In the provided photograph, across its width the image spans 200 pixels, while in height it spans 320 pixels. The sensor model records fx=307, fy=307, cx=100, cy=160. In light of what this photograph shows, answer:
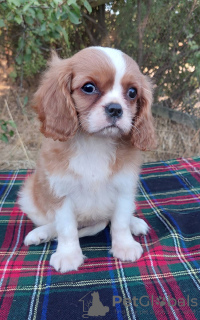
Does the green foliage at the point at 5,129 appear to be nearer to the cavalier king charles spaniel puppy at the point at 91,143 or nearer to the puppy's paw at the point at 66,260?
the cavalier king charles spaniel puppy at the point at 91,143

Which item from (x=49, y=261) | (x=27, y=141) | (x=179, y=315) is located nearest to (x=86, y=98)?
(x=49, y=261)

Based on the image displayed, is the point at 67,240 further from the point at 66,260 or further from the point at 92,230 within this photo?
the point at 92,230

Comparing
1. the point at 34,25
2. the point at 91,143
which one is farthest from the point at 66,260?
the point at 34,25

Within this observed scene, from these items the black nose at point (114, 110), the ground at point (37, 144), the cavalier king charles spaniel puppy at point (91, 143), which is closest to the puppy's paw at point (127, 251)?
the cavalier king charles spaniel puppy at point (91, 143)

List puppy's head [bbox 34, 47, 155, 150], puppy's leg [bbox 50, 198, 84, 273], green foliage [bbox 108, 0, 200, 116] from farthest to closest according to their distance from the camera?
green foliage [bbox 108, 0, 200, 116] → puppy's leg [bbox 50, 198, 84, 273] → puppy's head [bbox 34, 47, 155, 150]

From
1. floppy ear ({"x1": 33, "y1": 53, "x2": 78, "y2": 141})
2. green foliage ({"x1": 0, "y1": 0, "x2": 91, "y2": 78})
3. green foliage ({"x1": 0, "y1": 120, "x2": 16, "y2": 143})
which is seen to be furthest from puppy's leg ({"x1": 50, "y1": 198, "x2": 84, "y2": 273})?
green foliage ({"x1": 0, "y1": 0, "x2": 91, "y2": 78})

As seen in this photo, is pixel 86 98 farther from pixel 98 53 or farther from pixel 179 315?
pixel 179 315

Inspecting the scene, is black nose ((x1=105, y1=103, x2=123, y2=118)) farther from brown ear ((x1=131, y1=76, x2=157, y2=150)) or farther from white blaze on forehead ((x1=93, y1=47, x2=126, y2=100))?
brown ear ((x1=131, y1=76, x2=157, y2=150))

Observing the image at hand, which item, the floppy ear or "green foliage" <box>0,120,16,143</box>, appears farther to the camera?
"green foliage" <box>0,120,16,143</box>
